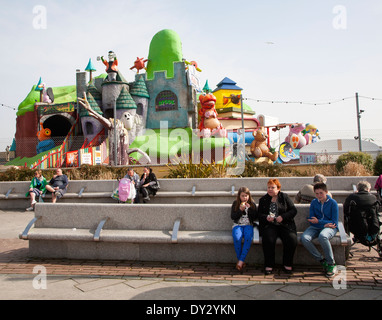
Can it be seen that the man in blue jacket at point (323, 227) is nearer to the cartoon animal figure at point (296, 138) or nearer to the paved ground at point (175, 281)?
the paved ground at point (175, 281)

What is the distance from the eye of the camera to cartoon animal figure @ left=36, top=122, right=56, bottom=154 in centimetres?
2464

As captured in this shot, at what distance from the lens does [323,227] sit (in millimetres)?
4711

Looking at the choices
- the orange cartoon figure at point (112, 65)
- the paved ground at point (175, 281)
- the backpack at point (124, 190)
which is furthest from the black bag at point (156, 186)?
the orange cartoon figure at point (112, 65)

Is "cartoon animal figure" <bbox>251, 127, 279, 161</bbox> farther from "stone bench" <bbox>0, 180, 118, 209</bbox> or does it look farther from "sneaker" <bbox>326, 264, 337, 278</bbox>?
"sneaker" <bbox>326, 264, 337, 278</bbox>

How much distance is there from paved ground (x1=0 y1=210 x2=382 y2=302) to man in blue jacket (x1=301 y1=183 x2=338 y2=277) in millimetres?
194

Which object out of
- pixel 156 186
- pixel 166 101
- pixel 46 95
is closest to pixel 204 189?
pixel 156 186

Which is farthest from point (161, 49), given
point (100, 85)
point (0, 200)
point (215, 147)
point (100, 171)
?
point (0, 200)

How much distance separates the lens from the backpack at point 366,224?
4.96 meters

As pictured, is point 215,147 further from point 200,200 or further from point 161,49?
point 200,200

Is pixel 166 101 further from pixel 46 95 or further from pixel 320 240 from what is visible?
pixel 320 240

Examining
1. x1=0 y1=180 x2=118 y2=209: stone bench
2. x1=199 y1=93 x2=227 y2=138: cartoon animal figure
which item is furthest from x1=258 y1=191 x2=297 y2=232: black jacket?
x1=199 y1=93 x2=227 y2=138: cartoon animal figure

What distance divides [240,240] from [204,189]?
4855 millimetres

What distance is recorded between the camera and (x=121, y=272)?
470cm

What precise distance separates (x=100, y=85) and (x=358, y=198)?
22692 millimetres
